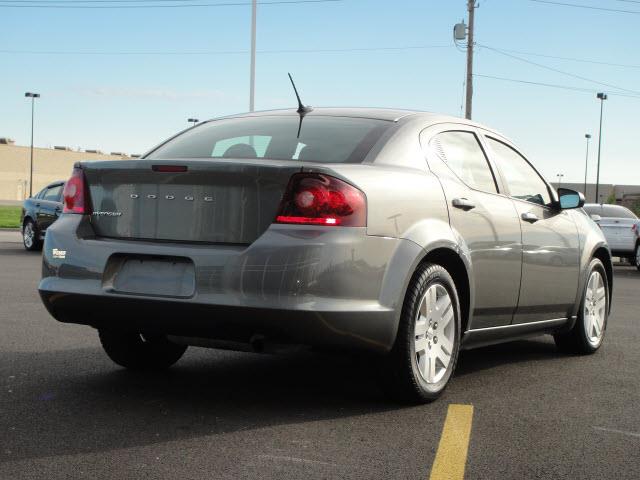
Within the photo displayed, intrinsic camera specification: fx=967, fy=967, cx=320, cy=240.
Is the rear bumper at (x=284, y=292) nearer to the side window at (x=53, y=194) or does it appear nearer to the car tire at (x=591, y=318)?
the car tire at (x=591, y=318)

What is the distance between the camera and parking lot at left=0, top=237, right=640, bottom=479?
3.91 meters

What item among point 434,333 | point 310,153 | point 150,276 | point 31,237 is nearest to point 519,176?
point 434,333

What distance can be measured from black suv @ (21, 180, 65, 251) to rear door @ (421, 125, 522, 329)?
15.3 meters

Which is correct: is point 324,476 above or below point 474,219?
below

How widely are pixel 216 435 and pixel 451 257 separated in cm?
174

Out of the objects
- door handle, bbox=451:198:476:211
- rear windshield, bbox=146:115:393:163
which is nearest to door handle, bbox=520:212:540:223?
door handle, bbox=451:198:476:211

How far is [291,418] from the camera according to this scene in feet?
15.6

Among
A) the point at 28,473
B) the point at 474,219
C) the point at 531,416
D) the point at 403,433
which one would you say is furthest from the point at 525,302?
the point at 28,473

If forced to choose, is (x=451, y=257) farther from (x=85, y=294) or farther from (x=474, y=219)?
(x=85, y=294)

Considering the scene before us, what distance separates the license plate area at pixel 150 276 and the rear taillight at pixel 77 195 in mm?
432

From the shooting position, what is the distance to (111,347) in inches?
229

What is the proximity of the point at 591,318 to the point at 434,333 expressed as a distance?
2.52 meters

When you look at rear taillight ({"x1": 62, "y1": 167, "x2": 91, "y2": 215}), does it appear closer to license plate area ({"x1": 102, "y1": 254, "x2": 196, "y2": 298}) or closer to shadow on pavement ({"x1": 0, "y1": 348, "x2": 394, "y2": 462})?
license plate area ({"x1": 102, "y1": 254, "x2": 196, "y2": 298})

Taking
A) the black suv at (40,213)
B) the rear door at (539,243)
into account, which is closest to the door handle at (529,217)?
the rear door at (539,243)
